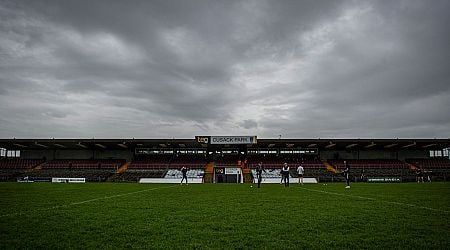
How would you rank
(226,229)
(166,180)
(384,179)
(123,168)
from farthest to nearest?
(123,168), (384,179), (166,180), (226,229)

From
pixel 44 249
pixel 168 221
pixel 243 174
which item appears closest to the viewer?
pixel 44 249

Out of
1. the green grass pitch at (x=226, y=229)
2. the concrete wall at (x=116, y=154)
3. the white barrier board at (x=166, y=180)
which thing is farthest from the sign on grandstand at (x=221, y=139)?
the green grass pitch at (x=226, y=229)

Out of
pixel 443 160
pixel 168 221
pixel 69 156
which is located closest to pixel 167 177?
pixel 69 156

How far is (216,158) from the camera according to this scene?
195ft

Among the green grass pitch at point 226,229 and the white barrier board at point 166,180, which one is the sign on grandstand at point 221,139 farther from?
the green grass pitch at point 226,229

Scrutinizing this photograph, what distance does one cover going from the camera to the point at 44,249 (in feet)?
16.5

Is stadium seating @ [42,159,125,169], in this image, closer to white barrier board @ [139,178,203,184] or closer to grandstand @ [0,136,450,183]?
grandstand @ [0,136,450,183]

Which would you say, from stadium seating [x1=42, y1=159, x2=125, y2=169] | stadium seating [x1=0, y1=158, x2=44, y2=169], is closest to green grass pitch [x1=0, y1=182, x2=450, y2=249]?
stadium seating [x1=42, y1=159, x2=125, y2=169]

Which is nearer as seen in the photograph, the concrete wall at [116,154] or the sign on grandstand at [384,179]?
the sign on grandstand at [384,179]

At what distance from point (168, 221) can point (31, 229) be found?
2807mm

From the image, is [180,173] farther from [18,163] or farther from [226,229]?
[226,229]

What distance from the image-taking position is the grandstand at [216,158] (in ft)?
157

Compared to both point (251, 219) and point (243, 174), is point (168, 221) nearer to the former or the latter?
point (251, 219)

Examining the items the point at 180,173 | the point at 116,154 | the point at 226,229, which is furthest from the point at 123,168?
the point at 226,229
